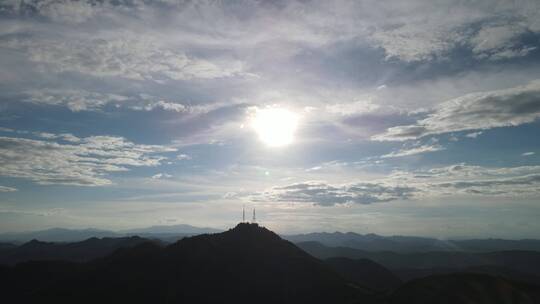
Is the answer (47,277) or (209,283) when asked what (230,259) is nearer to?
(209,283)

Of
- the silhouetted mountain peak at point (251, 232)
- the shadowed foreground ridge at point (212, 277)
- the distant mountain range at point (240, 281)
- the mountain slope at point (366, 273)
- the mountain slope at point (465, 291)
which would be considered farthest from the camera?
the mountain slope at point (366, 273)

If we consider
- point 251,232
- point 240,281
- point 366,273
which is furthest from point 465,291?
point 366,273

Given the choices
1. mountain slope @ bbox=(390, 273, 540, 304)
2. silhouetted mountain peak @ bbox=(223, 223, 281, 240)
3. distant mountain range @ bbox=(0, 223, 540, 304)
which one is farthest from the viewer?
silhouetted mountain peak @ bbox=(223, 223, 281, 240)

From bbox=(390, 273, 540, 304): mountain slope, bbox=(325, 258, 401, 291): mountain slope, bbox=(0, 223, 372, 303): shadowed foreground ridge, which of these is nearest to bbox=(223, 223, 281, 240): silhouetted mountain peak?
bbox=(0, 223, 372, 303): shadowed foreground ridge

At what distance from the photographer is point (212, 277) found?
95000mm

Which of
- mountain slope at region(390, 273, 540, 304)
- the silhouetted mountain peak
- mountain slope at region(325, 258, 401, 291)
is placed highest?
the silhouetted mountain peak

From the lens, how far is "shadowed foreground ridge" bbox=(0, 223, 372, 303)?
87.0m

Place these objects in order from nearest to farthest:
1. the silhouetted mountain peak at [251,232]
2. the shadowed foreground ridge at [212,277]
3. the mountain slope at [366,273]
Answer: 1. the shadowed foreground ridge at [212,277]
2. the silhouetted mountain peak at [251,232]
3. the mountain slope at [366,273]

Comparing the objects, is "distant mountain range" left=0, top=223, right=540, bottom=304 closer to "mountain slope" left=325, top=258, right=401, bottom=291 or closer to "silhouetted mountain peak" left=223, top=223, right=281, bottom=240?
"silhouetted mountain peak" left=223, top=223, right=281, bottom=240

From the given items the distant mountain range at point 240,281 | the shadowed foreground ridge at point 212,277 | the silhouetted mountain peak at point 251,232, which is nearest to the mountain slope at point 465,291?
the distant mountain range at point 240,281

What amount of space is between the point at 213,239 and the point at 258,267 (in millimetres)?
21225

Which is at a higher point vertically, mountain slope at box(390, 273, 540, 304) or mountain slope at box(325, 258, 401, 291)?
mountain slope at box(390, 273, 540, 304)

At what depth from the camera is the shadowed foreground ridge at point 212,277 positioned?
8700 cm

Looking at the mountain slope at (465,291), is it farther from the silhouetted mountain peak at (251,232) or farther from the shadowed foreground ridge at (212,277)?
the silhouetted mountain peak at (251,232)
